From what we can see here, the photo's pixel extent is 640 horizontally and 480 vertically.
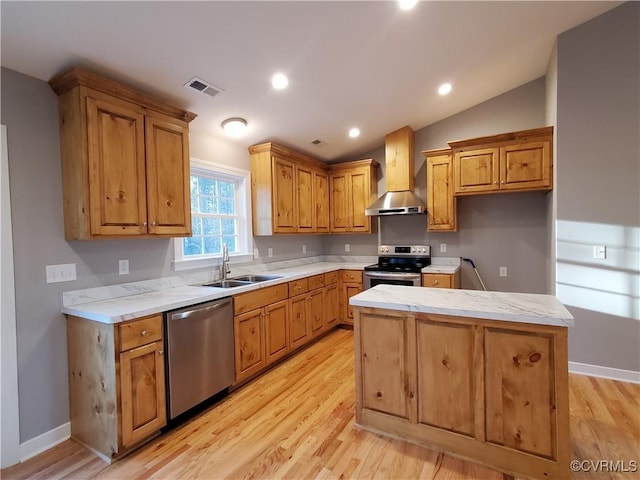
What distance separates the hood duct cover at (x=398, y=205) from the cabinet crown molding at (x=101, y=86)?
2.84 m

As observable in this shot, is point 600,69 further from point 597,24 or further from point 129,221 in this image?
point 129,221

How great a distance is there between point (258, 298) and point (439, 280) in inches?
86.1

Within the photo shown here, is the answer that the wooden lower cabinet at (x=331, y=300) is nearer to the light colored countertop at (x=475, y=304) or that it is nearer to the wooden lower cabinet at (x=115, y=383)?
the light colored countertop at (x=475, y=304)

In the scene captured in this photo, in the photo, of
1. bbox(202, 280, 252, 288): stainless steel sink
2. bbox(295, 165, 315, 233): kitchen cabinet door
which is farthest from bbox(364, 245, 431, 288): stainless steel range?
bbox(202, 280, 252, 288): stainless steel sink

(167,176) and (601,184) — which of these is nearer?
(167,176)

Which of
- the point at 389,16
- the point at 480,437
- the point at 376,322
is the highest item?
the point at 389,16

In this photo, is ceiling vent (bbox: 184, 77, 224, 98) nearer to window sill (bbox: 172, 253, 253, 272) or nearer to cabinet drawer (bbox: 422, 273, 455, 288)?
window sill (bbox: 172, 253, 253, 272)

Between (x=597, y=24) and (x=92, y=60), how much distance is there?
4.11 m

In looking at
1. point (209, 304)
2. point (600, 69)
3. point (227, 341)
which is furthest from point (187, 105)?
point (600, 69)

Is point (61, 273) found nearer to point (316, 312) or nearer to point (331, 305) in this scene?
point (316, 312)

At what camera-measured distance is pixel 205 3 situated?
1896mm

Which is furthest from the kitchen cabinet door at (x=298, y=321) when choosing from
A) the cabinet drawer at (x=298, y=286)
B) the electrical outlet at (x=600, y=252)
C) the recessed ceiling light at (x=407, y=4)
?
the electrical outlet at (x=600, y=252)

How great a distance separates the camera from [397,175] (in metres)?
4.53

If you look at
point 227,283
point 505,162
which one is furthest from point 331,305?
Answer: point 505,162
